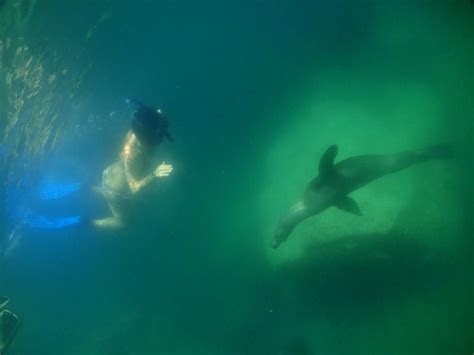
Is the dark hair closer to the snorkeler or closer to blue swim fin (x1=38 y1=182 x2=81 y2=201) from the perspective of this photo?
the snorkeler

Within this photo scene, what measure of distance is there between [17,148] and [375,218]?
9.53m

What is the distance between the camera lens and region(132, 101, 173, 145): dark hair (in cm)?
591

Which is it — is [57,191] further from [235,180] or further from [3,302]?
[235,180]

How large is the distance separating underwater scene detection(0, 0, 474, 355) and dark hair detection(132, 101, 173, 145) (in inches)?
2.1

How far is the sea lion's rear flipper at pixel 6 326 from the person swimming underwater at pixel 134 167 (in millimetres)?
2784

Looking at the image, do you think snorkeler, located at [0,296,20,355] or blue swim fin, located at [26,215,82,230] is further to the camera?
blue swim fin, located at [26,215,82,230]

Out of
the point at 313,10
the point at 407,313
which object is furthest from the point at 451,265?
the point at 313,10

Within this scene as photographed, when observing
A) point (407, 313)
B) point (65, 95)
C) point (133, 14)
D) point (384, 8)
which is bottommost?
point (407, 313)

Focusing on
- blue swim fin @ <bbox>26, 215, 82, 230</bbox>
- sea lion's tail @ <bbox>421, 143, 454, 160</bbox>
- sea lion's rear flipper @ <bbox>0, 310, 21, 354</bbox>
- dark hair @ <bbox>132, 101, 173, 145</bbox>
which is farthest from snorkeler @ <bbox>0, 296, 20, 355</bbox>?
sea lion's tail @ <bbox>421, 143, 454, 160</bbox>

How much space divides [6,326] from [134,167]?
4001 mm

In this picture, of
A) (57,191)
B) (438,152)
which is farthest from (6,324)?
(438,152)

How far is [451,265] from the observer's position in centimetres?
855

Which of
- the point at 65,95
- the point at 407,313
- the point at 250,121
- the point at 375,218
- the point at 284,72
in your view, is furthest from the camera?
the point at 284,72

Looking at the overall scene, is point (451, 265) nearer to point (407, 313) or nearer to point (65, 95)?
point (407, 313)
